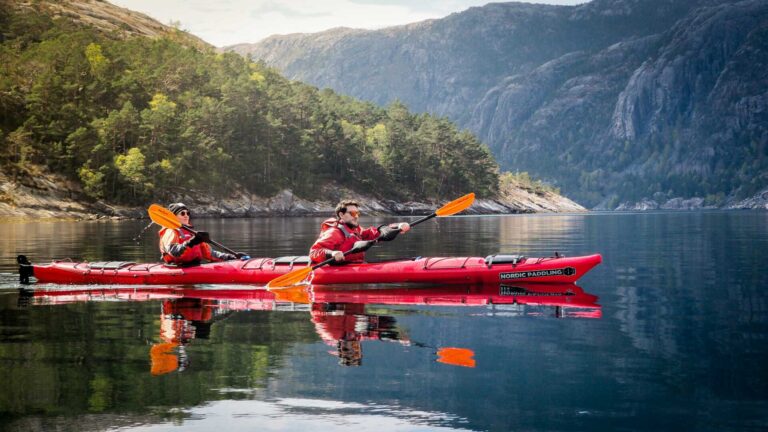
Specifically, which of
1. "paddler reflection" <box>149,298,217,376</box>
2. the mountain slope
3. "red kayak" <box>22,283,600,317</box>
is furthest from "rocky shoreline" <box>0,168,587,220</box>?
"paddler reflection" <box>149,298,217,376</box>

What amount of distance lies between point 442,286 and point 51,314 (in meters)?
9.85

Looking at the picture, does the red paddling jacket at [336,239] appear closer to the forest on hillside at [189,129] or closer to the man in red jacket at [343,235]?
the man in red jacket at [343,235]

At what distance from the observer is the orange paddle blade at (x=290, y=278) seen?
72.4 feet

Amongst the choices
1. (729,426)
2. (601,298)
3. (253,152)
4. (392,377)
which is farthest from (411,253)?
(253,152)

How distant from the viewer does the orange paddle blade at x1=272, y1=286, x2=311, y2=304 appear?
2069 centimetres

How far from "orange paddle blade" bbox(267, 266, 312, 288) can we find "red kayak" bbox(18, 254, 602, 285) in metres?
0.53

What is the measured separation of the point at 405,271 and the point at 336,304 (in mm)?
3225

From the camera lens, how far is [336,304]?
65.0 ft

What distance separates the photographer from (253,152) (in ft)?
431

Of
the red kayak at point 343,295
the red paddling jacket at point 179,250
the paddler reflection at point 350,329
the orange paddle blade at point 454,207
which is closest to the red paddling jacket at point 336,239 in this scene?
the red kayak at point 343,295

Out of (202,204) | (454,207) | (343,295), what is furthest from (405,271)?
(202,204)

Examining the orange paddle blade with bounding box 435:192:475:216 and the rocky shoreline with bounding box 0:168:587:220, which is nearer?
the orange paddle blade with bounding box 435:192:475:216

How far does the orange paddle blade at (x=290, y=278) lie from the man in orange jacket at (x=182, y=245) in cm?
233

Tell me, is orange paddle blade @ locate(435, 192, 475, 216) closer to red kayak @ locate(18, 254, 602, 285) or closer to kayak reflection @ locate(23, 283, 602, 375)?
red kayak @ locate(18, 254, 602, 285)
